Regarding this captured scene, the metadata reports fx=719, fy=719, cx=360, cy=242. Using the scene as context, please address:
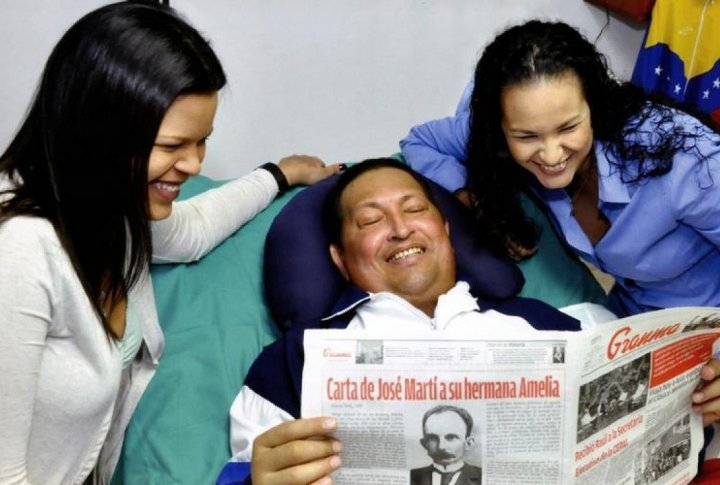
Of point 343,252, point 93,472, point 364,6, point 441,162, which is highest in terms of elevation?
point 364,6

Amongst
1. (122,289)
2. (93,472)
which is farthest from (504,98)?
(93,472)

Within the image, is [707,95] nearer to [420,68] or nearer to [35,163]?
[420,68]

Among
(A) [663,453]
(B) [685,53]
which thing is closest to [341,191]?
(A) [663,453]

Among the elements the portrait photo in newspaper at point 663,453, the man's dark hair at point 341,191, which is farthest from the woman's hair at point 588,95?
the portrait photo in newspaper at point 663,453

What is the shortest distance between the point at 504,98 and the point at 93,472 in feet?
3.17

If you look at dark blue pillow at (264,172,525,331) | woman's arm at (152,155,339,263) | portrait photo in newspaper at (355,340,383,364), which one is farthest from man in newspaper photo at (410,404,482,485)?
woman's arm at (152,155,339,263)

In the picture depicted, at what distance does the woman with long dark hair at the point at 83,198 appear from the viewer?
87cm

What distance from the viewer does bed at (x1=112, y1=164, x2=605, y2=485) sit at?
1.25 meters

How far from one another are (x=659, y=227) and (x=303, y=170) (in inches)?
30.8

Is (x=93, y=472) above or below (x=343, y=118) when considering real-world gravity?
below

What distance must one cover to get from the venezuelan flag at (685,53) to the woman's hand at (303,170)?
98 centimetres

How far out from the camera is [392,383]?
1004 millimetres

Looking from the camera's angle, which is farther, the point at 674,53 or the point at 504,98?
the point at 674,53

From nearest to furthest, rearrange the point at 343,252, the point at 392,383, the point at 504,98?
the point at 392,383, the point at 504,98, the point at 343,252
